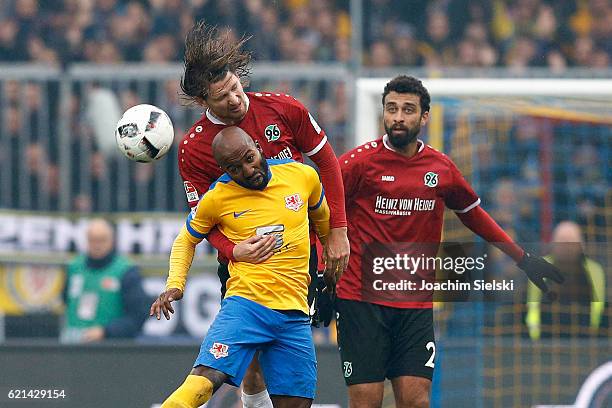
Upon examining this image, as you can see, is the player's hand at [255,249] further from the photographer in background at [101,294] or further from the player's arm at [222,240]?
the photographer in background at [101,294]

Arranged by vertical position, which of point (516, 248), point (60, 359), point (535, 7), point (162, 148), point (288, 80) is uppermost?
point (535, 7)

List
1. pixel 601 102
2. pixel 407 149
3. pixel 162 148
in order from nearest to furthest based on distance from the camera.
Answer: pixel 162 148
pixel 407 149
pixel 601 102

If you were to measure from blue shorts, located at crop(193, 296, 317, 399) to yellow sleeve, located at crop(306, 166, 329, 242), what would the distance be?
47cm

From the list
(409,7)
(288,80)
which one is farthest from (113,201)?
(409,7)

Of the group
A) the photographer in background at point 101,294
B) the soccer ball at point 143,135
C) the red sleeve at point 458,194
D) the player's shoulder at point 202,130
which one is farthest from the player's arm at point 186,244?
the photographer in background at point 101,294

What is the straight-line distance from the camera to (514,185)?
925cm

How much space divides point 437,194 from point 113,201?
11.9ft

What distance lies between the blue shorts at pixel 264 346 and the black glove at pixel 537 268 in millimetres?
1621

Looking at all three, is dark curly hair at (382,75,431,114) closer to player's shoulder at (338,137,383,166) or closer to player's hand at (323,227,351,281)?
player's shoulder at (338,137,383,166)

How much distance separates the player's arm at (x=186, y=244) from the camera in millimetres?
5930

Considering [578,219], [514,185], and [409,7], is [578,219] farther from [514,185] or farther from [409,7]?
[409,7]

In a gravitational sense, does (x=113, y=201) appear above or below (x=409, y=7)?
below

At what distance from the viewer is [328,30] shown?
40.0 feet

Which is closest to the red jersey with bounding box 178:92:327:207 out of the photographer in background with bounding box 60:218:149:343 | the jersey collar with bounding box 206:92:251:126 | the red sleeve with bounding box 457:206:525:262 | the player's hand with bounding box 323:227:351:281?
the jersey collar with bounding box 206:92:251:126
